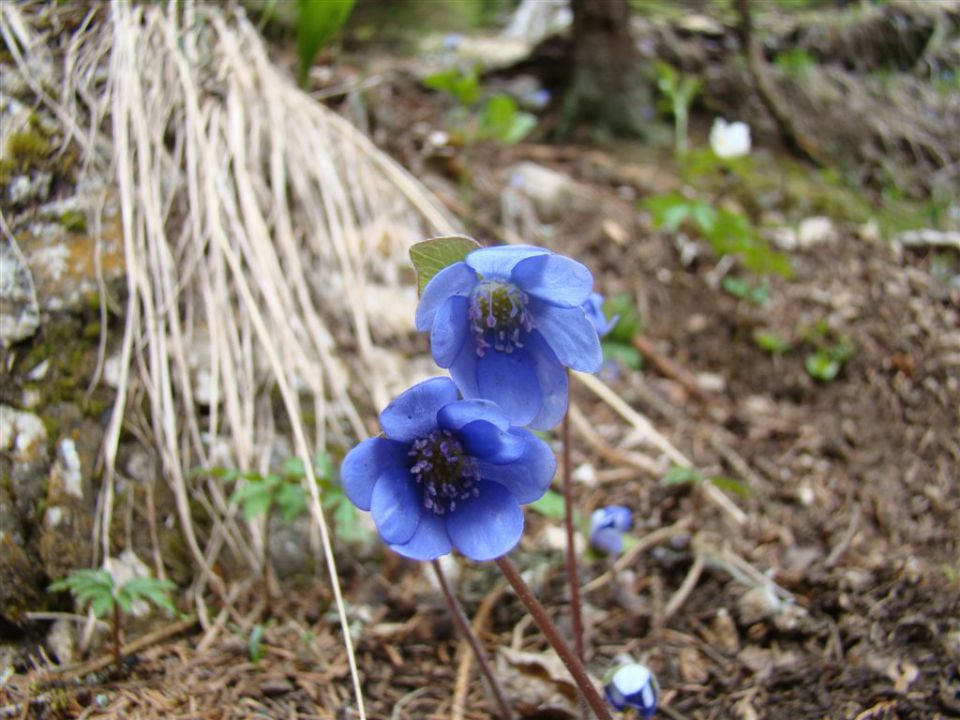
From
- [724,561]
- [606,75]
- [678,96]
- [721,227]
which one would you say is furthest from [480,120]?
[724,561]

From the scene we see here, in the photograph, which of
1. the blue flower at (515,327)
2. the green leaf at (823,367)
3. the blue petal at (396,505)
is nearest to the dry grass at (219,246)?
the blue petal at (396,505)

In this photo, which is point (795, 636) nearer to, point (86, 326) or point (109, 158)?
point (86, 326)

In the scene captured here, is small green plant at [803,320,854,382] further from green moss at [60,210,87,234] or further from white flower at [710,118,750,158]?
green moss at [60,210,87,234]

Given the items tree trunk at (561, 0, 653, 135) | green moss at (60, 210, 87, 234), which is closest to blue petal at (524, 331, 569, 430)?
green moss at (60, 210, 87, 234)

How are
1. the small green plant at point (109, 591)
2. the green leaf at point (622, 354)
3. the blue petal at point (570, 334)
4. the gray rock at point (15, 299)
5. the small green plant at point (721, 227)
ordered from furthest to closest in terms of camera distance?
the green leaf at point (622, 354) < the small green plant at point (721, 227) < the gray rock at point (15, 299) < the small green plant at point (109, 591) < the blue petal at point (570, 334)

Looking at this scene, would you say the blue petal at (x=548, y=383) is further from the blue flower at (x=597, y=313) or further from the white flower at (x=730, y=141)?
the white flower at (x=730, y=141)

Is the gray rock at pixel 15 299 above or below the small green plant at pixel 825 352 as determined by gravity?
above

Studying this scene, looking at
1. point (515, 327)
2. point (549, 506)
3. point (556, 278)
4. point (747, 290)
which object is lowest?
point (747, 290)

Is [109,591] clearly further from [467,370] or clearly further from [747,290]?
[747,290]
